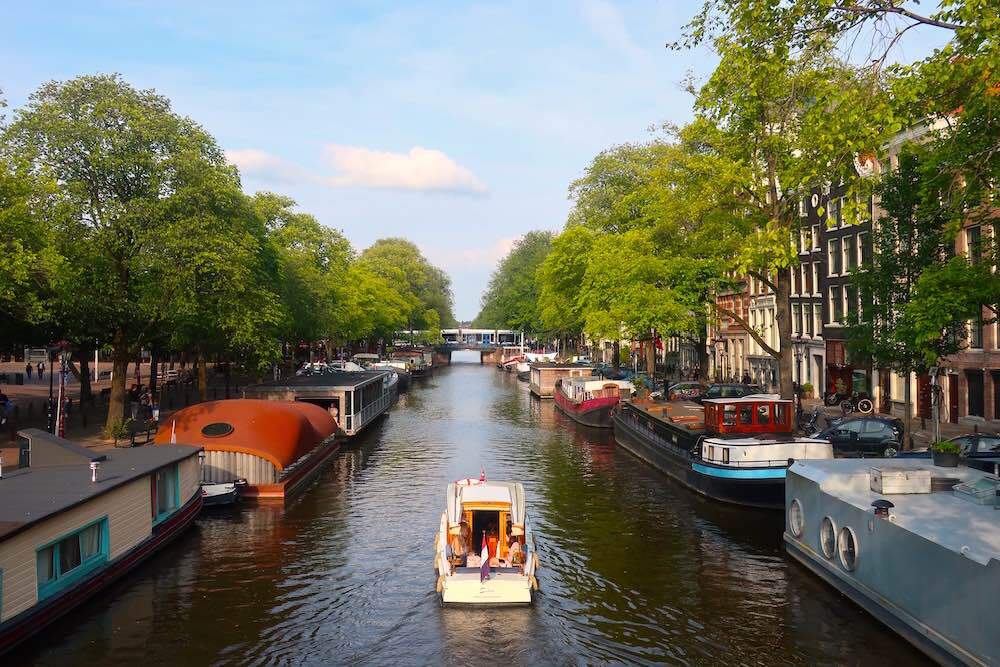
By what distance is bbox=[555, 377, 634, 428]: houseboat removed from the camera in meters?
57.1

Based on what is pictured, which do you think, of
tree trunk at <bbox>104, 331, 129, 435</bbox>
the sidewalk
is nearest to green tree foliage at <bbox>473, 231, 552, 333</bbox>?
the sidewalk

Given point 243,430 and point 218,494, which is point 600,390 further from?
point 218,494

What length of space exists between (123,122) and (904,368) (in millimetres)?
36603

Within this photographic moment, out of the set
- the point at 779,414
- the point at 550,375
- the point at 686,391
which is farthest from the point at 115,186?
the point at 550,375

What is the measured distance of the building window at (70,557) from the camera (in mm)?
18344

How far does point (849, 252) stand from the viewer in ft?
187

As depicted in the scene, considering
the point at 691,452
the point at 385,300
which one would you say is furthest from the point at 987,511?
the point at 385,300

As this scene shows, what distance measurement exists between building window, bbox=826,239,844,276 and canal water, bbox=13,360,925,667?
99.7ft

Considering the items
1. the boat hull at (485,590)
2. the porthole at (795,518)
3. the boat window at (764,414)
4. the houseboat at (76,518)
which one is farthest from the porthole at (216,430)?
the boat window at (764,414)

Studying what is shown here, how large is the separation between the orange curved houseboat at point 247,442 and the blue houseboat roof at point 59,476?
121 inches

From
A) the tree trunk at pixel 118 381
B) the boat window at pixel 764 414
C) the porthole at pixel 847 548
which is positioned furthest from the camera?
the tree trunk at pixel 118 381

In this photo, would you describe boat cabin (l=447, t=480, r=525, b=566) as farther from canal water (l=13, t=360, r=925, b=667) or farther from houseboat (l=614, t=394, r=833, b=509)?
houseboat (l=614, t=394, r=833, b=509)

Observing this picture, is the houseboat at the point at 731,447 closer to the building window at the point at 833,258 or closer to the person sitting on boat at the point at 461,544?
the person sitting on boat at the point at 461,544

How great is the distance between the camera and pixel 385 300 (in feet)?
399
